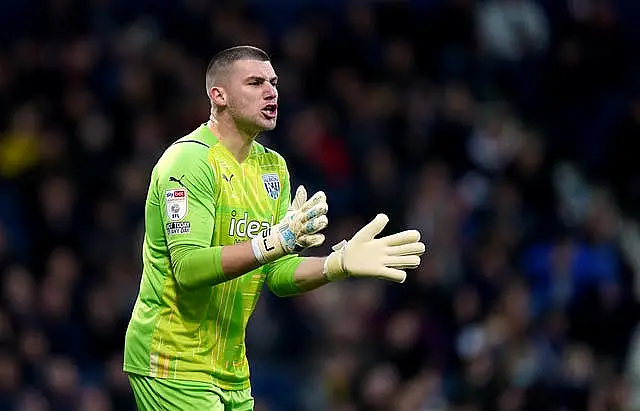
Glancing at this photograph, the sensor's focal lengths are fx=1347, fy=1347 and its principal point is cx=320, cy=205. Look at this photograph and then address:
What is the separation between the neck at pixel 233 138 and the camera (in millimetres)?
6344

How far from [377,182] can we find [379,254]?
22.9 feet

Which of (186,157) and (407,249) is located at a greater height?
(186,157)

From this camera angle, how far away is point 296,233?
573 cm

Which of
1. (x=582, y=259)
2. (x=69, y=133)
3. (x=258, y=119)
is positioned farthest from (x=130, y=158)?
(x=258, y=119)

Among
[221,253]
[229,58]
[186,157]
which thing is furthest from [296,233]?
[229,58]

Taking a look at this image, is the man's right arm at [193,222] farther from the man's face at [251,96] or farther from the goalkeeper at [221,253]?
the man's face at [251,96]

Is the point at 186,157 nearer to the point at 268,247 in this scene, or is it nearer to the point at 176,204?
the point at 176,204

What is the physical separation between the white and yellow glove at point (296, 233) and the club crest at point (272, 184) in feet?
2.05

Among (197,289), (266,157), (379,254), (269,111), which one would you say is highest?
(269,111)

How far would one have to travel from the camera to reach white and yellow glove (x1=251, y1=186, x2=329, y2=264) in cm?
567

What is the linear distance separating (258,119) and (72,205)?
20.6 feet

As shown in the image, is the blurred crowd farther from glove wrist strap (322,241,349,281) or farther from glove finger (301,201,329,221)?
glove finger (301,201,329,221)

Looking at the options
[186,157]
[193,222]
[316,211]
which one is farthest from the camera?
[186,157]

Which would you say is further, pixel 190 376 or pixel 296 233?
pixel 190 376
